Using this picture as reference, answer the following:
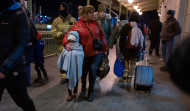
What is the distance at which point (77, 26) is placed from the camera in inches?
150

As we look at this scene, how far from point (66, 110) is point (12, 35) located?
188 centimetres

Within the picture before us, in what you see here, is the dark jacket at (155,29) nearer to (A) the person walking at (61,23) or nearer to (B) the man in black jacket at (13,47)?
(A) the person walking at (61,23)

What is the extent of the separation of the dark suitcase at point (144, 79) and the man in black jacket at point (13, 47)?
292 cm

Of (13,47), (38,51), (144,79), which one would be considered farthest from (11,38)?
(144,79)

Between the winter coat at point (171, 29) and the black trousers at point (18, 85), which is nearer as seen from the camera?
the black trousers at point (18, 85)

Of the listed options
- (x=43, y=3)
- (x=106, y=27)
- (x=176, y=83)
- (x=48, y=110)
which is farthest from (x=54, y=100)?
(x=43, y=3)

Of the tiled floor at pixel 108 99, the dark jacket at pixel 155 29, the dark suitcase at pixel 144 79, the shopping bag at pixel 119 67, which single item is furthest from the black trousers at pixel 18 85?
the dark jacket at pixel 155 29

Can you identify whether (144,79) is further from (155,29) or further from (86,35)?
(155,29)

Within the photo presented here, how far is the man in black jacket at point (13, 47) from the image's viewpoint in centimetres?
196

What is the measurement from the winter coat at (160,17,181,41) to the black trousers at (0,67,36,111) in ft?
17.2

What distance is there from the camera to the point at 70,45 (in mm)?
3715

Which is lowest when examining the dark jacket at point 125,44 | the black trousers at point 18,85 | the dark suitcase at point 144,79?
the dark suitcase at point 144,79

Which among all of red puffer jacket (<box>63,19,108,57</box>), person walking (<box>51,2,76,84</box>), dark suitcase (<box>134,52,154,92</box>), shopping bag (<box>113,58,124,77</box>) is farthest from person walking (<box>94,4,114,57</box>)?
red puffer jacket (<box>63,19,108,57</box>)

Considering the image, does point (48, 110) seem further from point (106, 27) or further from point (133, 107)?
point (106, 27)
